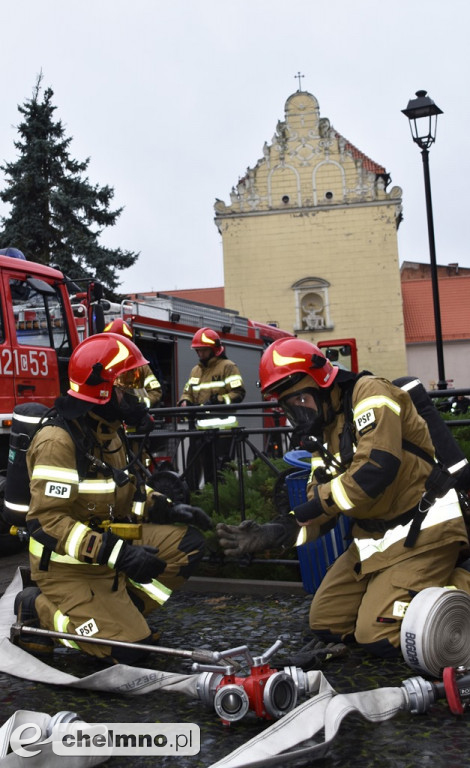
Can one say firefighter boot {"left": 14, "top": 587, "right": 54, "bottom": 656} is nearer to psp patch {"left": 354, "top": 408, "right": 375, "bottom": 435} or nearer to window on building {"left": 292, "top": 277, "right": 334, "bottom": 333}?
psp patch {"left": 354, "top": 408, "right": 375, "bottom": 435}

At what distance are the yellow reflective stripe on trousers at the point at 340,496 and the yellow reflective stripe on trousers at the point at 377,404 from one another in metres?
0.35

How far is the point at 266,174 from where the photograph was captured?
38.2 metres

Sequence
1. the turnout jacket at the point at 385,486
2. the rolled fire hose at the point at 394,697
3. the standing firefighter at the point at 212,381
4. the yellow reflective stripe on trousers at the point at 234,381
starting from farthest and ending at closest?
the yellow reflective stripe on trousers at the point at 234,381, the standing firefighter at the point at 212,381, the turnout jacket at the point at 385,486, the rolled fire hose at the point at 394,697

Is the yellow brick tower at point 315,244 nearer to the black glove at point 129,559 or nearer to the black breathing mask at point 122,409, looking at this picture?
the black breathing mask at point 122,409

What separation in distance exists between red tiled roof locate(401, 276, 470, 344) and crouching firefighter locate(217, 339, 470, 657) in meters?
35.7

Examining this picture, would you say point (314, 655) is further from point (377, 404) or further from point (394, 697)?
point (377, 404)

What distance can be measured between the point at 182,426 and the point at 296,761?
781cm

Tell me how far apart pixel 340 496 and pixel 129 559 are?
107 cm

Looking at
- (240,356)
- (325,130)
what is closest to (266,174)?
(325,130)

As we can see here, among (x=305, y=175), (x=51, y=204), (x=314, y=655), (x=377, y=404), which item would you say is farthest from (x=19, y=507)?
(x=305, y=175)

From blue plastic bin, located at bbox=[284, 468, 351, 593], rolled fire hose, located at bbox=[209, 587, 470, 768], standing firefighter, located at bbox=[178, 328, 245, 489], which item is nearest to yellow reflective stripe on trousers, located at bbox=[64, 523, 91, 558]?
rolled fire hose, located at bbox=[209, 587, 470, 768]

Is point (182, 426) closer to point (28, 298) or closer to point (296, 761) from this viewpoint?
point (28, 298)

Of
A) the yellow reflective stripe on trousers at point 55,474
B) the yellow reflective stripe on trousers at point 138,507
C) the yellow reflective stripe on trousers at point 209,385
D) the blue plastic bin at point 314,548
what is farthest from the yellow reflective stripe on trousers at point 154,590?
the yellow reflective stripe on trousers at point 209,385

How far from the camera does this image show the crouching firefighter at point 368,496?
12.8 ft
